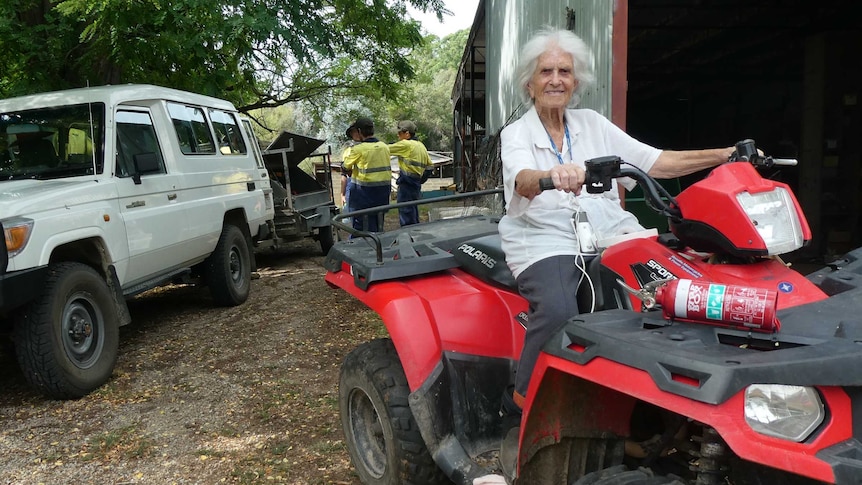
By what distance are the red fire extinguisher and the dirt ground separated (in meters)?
2.24

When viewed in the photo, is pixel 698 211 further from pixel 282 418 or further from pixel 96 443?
pixel 96 443

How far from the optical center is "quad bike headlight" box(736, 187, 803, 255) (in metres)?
1.74

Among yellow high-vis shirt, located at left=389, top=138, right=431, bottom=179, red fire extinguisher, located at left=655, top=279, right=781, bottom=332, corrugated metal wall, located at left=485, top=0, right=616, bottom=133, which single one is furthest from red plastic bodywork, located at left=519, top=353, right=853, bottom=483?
yellow high-vis shirt, located at left=389, top=138, right=431, bottom=179

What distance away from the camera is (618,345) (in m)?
1.57

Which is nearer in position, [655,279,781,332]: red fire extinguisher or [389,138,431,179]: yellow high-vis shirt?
[655,279,781,332]: red fire extinguisher

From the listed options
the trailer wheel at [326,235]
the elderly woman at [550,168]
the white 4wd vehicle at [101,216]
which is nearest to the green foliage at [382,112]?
the trailer wheel at [326,235]

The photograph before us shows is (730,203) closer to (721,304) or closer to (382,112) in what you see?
(721,304)

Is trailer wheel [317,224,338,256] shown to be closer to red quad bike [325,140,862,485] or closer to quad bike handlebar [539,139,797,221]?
red quad bike [325,140,862,485]

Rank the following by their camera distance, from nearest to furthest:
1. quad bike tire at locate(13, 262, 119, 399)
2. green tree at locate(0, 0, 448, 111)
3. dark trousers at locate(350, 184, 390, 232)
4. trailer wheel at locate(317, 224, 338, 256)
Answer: quad bike tire at locate(13, 262, 119, 399)
green tree at locate(0, 0, 448, 111)
dark trousers at locate(350, 184, 390, 232)
trailer wheel at locate(317, 224, 338, 256)

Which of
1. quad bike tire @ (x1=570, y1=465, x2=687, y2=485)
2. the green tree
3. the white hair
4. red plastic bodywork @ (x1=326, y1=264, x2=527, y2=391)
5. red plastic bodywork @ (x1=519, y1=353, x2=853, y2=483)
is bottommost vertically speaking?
quad bike tire @ (x1=570, y1=465, x2=687, y2=485)

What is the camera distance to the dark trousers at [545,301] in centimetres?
225

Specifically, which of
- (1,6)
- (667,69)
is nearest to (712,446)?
(1,6)

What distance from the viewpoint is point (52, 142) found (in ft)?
17.5

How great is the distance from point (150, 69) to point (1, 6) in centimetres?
162
